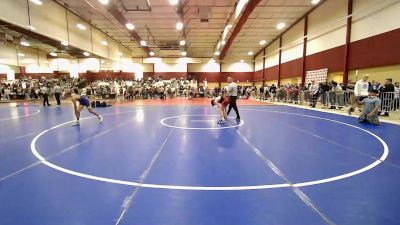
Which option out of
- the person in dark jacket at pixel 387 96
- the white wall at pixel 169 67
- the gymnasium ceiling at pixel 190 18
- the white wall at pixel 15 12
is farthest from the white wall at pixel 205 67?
the person in dark jacket at pixel 387 96

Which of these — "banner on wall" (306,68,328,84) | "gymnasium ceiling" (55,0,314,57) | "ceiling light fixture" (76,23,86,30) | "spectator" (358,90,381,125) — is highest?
"gymnasium ceiling" (55,0,314,57)

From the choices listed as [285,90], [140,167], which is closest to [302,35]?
[285,90]

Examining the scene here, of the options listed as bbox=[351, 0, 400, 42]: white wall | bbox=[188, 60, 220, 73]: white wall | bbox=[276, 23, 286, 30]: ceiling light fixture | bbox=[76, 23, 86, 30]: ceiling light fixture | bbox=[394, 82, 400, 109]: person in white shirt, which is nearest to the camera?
bbox=[394, 82, 400, 109]: person in white shirt

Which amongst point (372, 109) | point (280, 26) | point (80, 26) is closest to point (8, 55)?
point (80, 26)

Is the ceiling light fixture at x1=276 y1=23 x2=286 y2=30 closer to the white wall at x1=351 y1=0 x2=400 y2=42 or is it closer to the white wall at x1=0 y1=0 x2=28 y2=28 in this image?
the white wall at x1=351 y1=0 x2=400 y2=42

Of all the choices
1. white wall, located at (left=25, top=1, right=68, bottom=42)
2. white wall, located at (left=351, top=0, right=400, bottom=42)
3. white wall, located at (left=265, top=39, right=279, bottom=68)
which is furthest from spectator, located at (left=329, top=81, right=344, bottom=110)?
white wall, located at (left=25, top=1, right=68, bottom=42)

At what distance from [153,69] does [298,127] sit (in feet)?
116

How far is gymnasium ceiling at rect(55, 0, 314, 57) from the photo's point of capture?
18188mm

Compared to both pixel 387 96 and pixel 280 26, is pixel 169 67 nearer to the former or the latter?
pixel 280 26

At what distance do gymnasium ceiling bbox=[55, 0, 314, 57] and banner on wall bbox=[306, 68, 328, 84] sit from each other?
5137 millimetres

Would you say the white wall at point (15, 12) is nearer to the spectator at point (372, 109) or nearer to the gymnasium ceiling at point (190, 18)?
the gymnasium ceiling at point (190, 18)

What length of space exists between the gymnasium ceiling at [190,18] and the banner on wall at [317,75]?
5.14 m

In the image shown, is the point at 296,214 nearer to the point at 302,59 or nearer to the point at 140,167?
the point at 140,167

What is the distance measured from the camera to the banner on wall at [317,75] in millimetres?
19798
